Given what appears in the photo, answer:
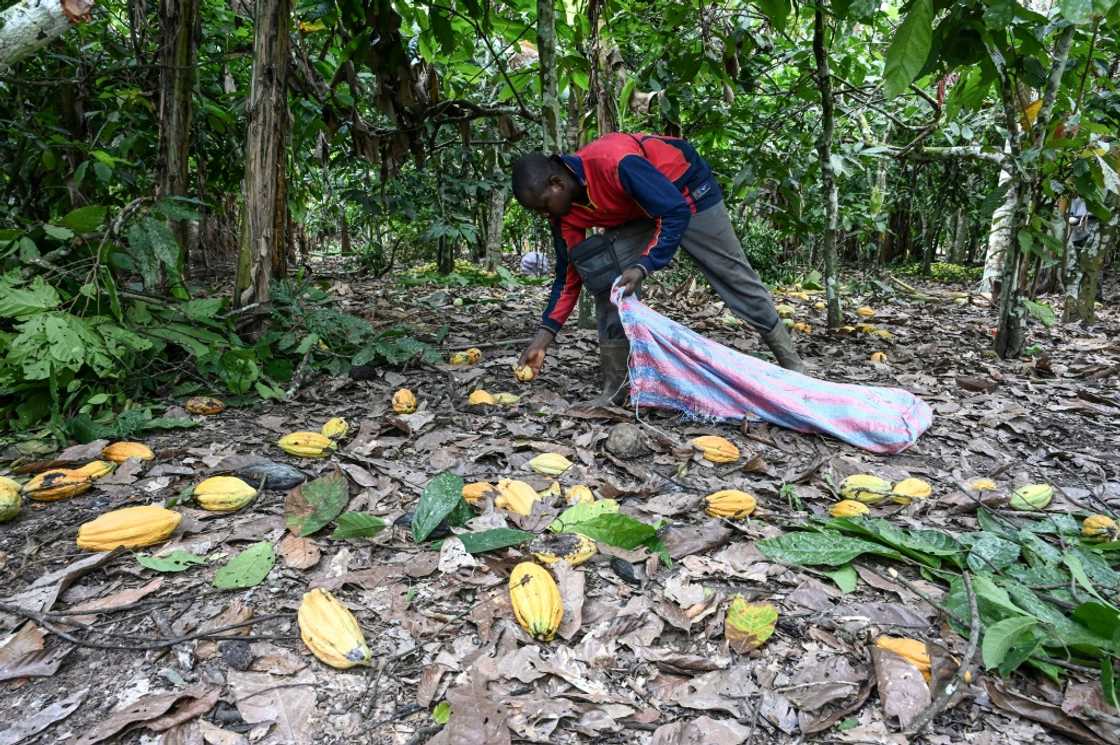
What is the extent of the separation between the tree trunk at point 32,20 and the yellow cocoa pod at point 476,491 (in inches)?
65.4

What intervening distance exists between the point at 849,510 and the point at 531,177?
1.55m

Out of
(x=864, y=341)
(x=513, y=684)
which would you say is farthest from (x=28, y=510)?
(x=864, y=341)

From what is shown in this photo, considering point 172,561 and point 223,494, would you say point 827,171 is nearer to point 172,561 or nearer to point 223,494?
point 223,494

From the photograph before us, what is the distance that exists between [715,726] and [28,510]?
181 cm

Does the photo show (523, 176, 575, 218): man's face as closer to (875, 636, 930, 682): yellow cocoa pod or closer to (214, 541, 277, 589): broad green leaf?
(214, 541, 277, 589): broad green leaf

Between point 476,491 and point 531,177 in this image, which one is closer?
point 476,491

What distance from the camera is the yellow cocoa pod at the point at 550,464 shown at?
2.08 metres

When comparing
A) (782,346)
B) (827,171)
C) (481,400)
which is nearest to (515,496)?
(481,400)

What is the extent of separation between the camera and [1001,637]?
1197mm

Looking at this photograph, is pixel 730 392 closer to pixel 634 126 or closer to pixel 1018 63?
pixel 1018 63

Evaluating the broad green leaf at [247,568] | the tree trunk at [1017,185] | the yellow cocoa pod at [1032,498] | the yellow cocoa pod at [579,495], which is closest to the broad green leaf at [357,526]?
the broad green leaf at [247,568]

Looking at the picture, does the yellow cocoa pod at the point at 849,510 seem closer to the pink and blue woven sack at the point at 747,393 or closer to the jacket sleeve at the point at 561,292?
the pink and blue woven sack at the point at 747,393

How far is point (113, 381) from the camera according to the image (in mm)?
2436

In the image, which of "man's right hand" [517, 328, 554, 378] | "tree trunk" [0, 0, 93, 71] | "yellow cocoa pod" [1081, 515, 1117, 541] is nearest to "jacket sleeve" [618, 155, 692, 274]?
"man's right hand" [517, 328, 554, 378]
